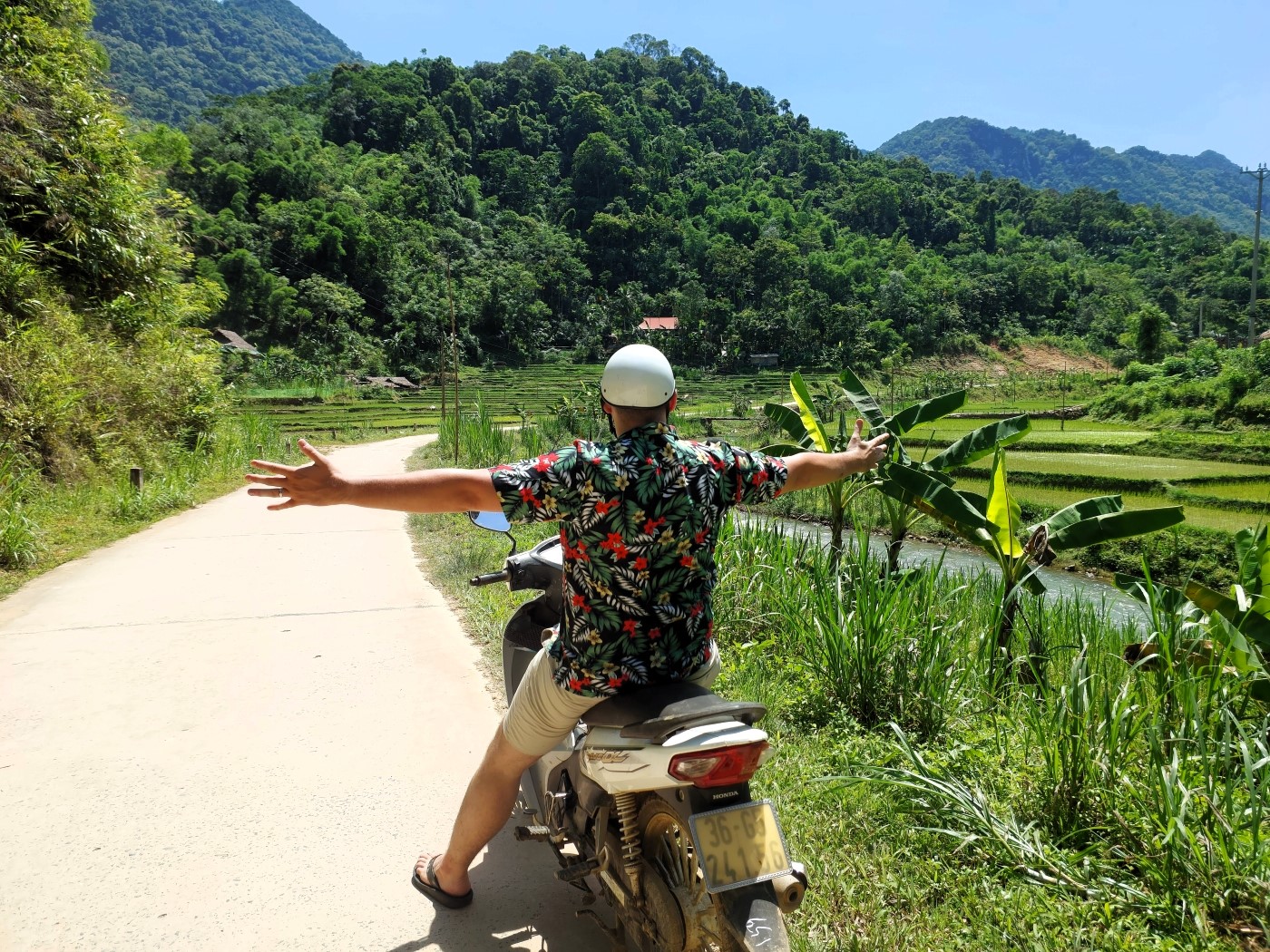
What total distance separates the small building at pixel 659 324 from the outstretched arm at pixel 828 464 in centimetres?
5387

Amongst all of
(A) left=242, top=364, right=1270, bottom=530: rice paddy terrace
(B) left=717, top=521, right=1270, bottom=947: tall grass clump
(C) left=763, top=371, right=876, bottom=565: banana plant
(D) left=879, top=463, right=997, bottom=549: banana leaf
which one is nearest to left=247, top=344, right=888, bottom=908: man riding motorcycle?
(B) left=717, top=521, right=1270, bottom=947: tall grass clump

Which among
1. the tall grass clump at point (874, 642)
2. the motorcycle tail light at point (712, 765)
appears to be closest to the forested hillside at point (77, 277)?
the tall grass clump at point (874, 642)

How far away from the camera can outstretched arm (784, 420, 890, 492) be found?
237cm

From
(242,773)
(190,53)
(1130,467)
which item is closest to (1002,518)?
(242,773)

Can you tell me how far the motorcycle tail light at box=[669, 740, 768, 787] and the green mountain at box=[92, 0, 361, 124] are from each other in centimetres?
12954

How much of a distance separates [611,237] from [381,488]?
7504 cm

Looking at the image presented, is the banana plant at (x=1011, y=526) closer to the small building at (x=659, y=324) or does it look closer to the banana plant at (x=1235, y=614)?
the banana plant at (x=1235, y=614)

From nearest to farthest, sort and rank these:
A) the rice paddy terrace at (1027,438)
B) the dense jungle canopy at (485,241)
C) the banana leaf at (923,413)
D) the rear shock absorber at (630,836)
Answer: the rear shock absorber at (630,836)
the banana leaf at (923,413)
the dense jungle canopy at (485,241)
the rice paddy terrace at (1027,438)

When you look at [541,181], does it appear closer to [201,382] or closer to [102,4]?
[201,382]

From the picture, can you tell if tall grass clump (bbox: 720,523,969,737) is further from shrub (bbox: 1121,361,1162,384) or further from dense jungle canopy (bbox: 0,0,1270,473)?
shrub (bbox: 1121,361,1162,384)

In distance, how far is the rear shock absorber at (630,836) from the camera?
2.07m

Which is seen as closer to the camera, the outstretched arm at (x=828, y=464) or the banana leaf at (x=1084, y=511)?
the outstretched arm at (x=828, y=464)

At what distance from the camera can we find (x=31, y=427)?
9039 millimetres

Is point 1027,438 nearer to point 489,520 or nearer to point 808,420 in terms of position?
point 808,420
